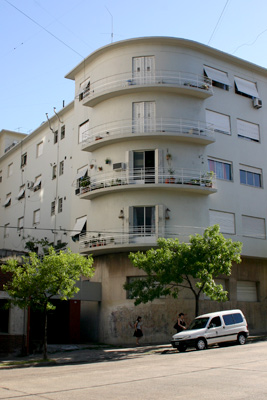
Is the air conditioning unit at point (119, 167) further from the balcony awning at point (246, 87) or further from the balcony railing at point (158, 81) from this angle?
the balcony awning at point (246, 87)

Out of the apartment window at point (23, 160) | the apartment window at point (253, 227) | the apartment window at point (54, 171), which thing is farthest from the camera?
the apartment window at point (23, 160)

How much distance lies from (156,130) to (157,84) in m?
2.95

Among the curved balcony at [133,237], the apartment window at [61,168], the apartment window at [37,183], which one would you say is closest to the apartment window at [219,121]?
the curved balcony at [133,237]

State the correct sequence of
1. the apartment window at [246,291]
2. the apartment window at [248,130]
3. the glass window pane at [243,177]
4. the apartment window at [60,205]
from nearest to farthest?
the apartment window at [246,291], the glass window pane at [243,177], the apartment window at [248,130], the apartment window at [60,205]

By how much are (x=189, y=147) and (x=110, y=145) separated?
525 centimetres

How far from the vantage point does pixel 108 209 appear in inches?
1234

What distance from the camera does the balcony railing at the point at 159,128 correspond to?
101 ft

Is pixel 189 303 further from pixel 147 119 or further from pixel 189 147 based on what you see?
pixel 147 119

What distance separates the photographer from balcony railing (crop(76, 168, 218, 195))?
29938 mm

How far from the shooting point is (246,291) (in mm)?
32500

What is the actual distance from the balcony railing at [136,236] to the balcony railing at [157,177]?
2821 mm

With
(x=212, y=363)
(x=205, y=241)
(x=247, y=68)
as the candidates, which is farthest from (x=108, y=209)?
(x=212, y=363)

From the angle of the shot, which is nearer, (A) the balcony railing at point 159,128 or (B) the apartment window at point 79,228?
(A) the balcony railing at point 159,128

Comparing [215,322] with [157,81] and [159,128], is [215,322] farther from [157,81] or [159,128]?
[157,81]
